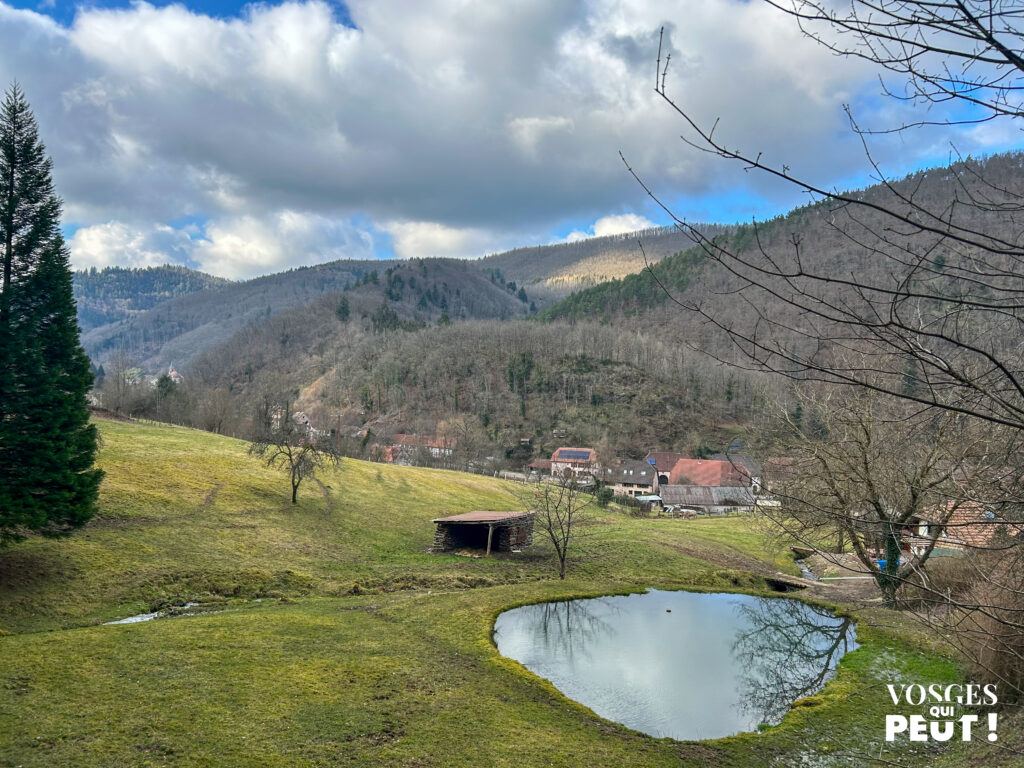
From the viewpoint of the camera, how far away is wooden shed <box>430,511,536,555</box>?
98.2ft

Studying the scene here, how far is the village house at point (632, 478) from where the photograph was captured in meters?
87.5

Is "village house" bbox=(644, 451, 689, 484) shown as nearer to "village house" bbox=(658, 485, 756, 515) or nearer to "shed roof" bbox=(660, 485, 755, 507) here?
"shed roof" bbox=(660, 485, 755, 507)

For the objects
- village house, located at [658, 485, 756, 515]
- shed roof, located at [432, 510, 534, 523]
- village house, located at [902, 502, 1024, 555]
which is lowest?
village house, located at [658, 485, 756, 515]

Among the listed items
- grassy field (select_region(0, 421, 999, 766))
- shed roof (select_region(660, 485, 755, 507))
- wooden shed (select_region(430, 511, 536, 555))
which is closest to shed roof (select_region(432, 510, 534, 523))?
wooden shed (select_region(430, 511, 536, 555))

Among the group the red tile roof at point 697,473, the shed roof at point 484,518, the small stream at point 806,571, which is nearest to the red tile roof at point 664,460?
the red tile roof at point 697,473

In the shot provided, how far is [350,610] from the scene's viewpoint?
18.2 metres

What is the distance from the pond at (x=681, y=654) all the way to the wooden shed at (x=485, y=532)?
365 inches

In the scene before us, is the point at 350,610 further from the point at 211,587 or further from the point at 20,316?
the point at 20,316

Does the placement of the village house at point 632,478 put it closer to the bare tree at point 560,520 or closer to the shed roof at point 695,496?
the shed roof at point 695,496

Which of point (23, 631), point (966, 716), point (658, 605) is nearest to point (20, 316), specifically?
point (23, 631)

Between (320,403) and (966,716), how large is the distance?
147m

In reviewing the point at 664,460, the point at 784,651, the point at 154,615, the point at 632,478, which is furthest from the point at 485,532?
the point at 664,460

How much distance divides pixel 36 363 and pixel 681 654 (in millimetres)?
21014

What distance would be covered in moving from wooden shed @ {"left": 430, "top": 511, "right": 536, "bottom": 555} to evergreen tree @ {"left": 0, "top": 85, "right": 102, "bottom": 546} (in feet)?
52.6
